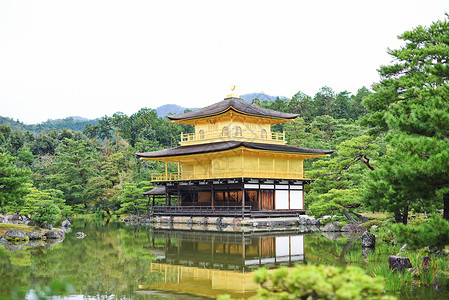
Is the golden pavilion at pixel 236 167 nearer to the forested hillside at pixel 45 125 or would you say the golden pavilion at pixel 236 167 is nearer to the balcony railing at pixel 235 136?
the balcony railing at pixel 235 136

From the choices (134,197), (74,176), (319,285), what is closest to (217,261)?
(319,285)

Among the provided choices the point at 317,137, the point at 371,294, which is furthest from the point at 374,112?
the point at 317,137

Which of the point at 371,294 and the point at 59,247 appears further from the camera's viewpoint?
the point at 59,247

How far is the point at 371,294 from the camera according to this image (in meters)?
5.14

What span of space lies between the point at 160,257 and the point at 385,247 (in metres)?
7.71

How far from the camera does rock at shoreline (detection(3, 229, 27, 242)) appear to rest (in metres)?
22.0

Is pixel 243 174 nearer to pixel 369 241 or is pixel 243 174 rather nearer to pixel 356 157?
pixel 356 157

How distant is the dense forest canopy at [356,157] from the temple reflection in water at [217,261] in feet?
11.6

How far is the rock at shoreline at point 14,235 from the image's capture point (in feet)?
72.3

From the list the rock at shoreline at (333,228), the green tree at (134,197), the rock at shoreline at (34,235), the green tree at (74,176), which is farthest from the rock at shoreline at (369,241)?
the green tree at (74,176)

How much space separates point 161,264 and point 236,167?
18.8m

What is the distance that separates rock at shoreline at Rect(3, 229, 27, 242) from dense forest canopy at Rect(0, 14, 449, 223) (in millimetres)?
1277

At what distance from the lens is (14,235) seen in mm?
22125

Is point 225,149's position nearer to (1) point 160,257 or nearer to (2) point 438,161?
(1) point 160,257
